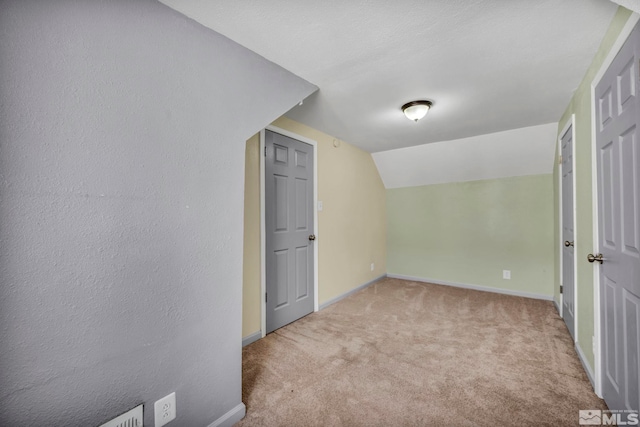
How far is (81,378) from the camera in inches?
41.1

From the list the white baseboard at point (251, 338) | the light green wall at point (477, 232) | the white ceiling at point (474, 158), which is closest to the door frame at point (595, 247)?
the white ceiling at point (474, 158)

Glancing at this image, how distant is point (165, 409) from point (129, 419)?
0.15 m

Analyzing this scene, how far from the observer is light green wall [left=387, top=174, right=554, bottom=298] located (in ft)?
11.8

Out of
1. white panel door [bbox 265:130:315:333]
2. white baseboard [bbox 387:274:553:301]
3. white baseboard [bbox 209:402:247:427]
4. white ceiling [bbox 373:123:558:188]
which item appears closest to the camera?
white baseboard [bbox 209:402:247:427]

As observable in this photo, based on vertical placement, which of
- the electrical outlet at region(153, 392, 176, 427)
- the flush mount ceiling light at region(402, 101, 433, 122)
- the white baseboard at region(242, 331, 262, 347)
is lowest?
the white baseboard at region(242, 331, 262, 347)

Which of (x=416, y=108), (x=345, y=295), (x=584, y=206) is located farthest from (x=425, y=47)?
(x=345, y=295)

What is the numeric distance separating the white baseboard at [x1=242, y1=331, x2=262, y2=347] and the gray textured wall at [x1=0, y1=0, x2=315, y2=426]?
0.87 meters

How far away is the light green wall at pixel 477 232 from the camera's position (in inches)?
142

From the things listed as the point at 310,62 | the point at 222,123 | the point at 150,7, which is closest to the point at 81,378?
the point at 222,123

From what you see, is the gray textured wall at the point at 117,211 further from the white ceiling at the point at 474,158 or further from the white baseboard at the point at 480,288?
the white baseboard at the point at 480,288

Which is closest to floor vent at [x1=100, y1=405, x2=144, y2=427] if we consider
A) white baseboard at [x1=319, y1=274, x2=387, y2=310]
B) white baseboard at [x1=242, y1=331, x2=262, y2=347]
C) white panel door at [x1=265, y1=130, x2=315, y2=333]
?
white baseboard at [x1=242, y1=331, x2=262, y2=347]

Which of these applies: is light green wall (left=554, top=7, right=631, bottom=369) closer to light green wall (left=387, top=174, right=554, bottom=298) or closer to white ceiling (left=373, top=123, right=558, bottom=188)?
white ceiling (left=373, top=123, right=558, bottom=188)

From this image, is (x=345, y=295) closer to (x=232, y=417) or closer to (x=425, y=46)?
(x=232, y=417)

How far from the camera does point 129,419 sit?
1158 mm
